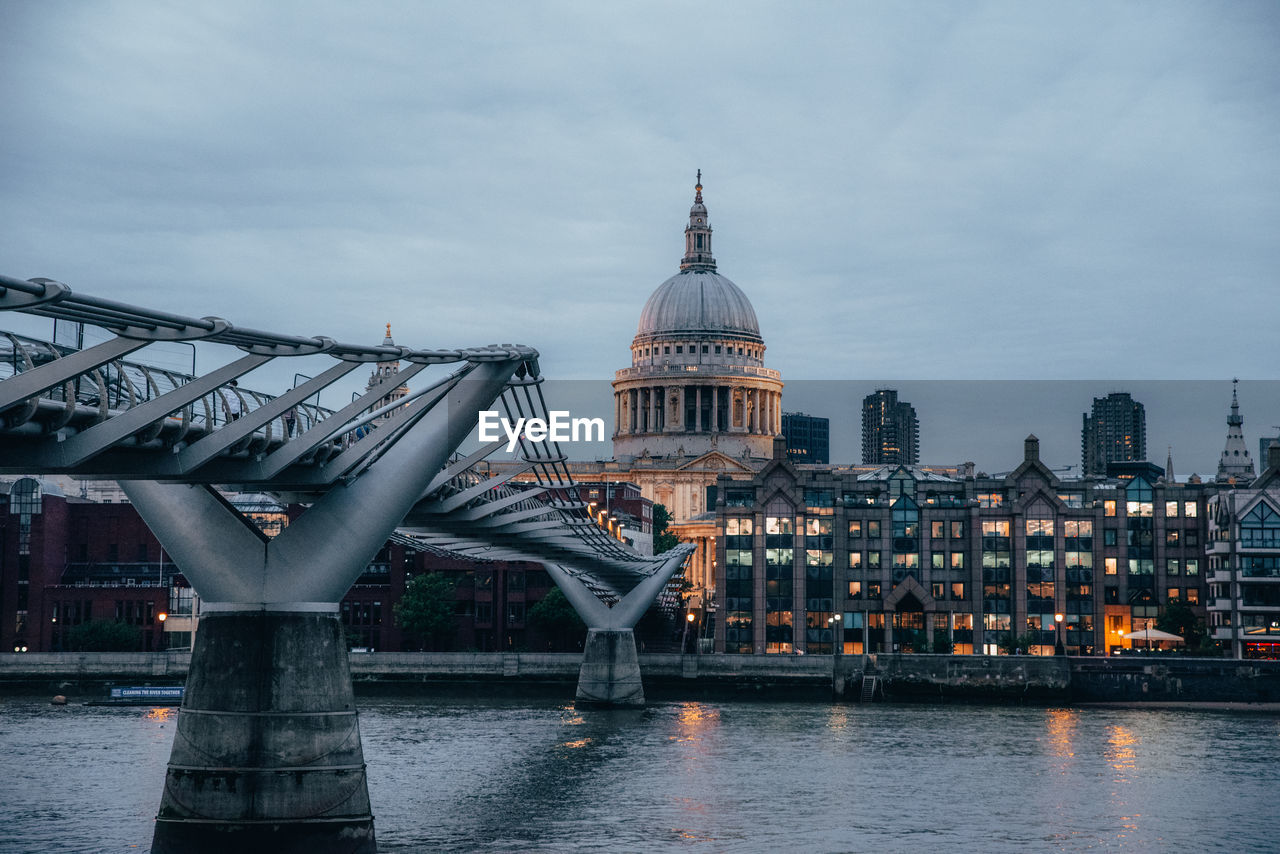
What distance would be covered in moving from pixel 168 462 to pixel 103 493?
529 ft

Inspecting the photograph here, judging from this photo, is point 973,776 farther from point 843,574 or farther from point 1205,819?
point 843,574

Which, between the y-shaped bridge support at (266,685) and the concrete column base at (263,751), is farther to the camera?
the y-shaped bridge support at (266,685)

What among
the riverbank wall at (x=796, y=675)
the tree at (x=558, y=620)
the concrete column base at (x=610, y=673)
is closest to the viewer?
the concrete column base at (x=610, y=673)

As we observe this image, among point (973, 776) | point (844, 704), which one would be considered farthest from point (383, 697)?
point (973, 776)

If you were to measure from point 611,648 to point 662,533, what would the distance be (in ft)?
260

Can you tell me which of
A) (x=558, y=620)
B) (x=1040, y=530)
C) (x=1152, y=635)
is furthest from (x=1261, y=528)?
(x=558, y=620)

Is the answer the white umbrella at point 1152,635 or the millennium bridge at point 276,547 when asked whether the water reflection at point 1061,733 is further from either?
the millennium bridge at point 276,547

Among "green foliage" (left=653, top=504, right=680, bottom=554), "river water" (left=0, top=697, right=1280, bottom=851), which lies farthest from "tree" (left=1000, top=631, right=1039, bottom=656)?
"green foliage" (left=653, top=504, right=680, bottom=554)

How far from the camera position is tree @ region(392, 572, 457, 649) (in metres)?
118

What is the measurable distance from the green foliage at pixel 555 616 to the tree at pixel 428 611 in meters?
5.72

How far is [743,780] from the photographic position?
60000 millimetres

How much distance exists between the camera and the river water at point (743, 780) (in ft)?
155

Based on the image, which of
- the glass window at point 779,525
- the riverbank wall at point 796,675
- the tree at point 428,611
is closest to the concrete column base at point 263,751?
the riverbank wall at point 796,675

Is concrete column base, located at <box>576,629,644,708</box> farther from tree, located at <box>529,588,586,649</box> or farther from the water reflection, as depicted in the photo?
the water reflection
